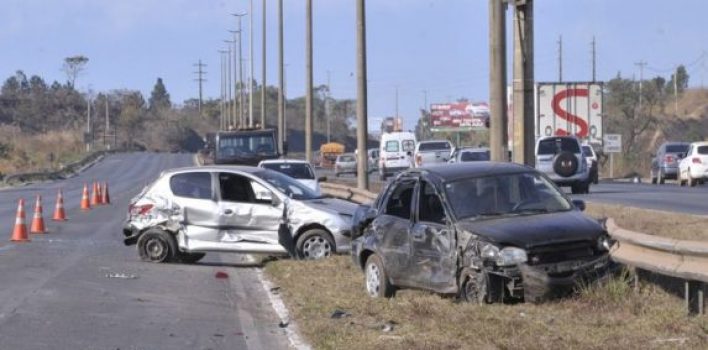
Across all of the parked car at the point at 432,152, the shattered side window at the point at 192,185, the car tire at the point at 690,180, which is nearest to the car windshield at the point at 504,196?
the shattered side window at the point at 192,185

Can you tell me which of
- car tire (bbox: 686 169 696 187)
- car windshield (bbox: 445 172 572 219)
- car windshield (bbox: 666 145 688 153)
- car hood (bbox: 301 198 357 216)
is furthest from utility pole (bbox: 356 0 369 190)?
car windshield (bbox: 666 145 688 153)

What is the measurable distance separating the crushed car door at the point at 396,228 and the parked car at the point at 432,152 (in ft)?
104

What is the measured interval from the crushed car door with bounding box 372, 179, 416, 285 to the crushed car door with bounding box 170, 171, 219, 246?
4.65 metres

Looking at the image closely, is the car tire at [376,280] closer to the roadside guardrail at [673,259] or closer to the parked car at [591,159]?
the roadside guardrail at [673,259]

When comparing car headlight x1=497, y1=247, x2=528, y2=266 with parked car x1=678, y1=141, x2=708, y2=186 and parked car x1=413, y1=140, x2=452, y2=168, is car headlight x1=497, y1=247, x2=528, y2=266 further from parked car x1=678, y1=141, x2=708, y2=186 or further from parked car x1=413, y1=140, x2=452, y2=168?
parked car x1=413, y1=140, x2=452, y2=168

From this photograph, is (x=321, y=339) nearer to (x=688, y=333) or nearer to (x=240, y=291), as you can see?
(x=688, y=333)

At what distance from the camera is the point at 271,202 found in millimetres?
16281

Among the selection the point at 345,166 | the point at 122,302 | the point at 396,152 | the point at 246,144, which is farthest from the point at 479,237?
the point at 345,166

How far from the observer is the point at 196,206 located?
16.4 metres

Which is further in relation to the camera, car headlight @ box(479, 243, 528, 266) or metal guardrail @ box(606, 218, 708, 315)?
car headlight @ box(479, 243, 528, 266)

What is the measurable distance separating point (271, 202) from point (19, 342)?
707 centimetres

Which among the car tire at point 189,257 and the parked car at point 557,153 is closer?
the car tire at point 189,257

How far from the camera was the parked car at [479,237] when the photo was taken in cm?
993

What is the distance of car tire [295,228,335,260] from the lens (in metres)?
16.0
